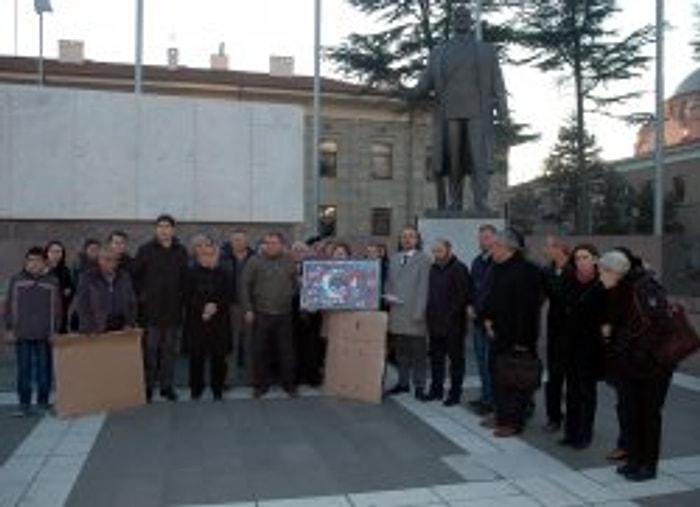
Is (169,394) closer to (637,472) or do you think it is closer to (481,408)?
(481,408)

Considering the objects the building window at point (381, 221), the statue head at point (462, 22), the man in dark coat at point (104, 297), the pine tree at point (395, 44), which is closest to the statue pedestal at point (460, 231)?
the statue head at point (462, 22)

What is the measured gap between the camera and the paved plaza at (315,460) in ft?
21.7

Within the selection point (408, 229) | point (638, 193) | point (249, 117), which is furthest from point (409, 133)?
point (408, 229)

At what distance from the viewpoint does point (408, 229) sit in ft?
34.4

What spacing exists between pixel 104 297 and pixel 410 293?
3.11 m

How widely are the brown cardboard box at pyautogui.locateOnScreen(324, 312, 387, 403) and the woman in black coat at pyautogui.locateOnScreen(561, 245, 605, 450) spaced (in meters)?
2.43

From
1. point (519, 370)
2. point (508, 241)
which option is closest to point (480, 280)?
point (508, 241)

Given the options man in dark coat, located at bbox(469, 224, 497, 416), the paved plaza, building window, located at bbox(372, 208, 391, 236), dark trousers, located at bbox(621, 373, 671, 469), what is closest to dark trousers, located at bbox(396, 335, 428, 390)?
the paved plaza

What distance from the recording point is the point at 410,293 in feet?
33.4

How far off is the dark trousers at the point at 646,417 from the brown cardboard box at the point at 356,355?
3284 millimetres

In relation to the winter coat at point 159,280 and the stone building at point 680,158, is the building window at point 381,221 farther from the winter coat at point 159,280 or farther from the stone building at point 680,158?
the winter coat at point 159,280

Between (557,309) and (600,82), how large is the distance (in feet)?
119

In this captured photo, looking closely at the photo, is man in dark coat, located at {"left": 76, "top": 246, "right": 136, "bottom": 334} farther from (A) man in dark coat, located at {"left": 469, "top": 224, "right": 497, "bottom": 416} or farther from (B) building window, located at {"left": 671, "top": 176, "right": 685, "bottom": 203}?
(B) building window, located at {"left": 671, "top": 176, "right": 685, "bottom": 203}

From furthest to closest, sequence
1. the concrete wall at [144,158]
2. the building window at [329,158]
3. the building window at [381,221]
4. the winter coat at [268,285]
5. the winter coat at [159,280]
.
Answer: the building window at [381,221], the building window at [329,158], the concrete wall at [144,158], the winter coat at [268,285], the winter coat at [159,280]
